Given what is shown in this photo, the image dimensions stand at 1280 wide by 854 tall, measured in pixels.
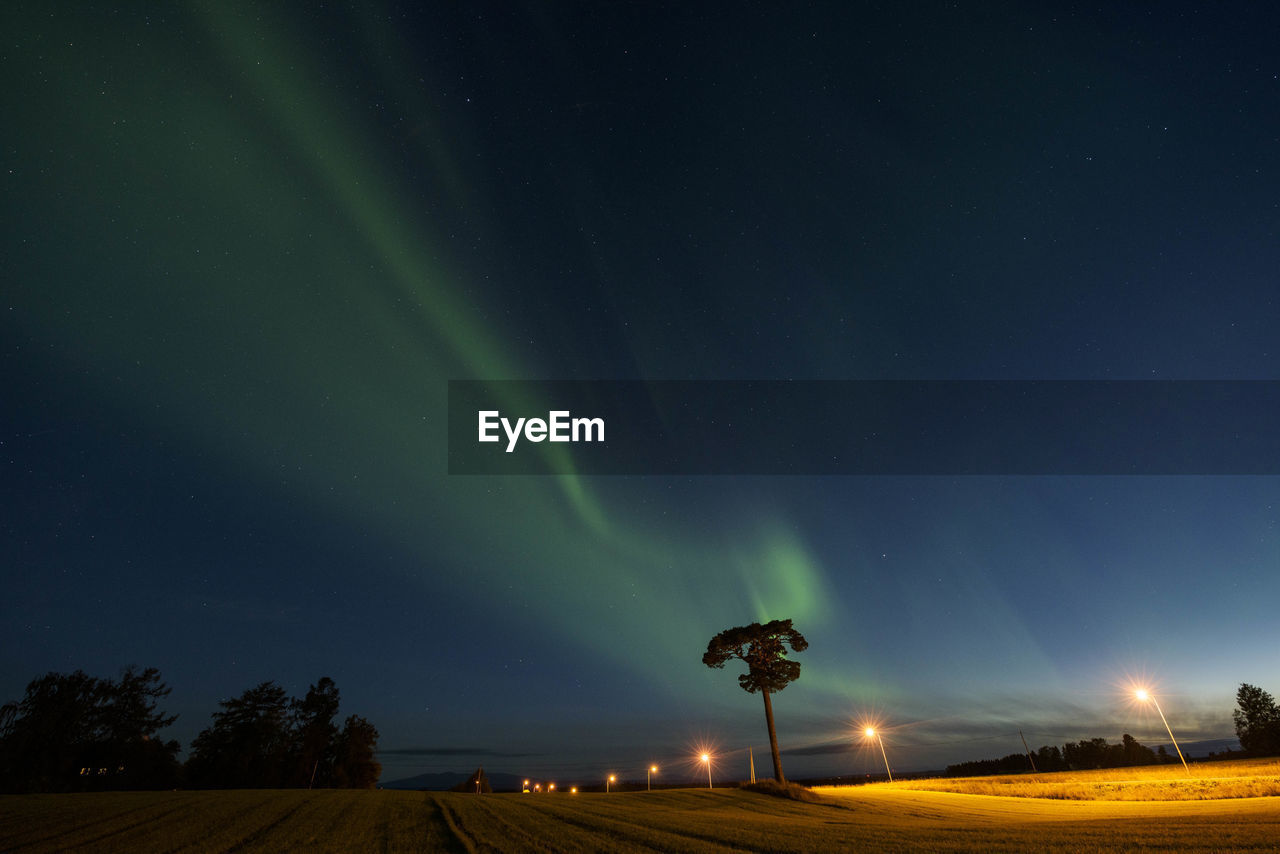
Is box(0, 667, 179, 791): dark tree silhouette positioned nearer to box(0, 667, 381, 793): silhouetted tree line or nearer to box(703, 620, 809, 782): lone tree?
box(0, 667, 381, 793): silhouetted tree line

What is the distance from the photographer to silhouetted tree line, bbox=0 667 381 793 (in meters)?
74.6

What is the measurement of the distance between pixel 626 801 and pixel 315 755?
3033 inches

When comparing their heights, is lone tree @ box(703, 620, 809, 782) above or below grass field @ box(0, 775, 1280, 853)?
above

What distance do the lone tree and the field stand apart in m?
12.3

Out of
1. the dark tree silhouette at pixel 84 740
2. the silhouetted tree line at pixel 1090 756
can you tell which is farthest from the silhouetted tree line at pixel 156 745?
the silhouetted tree line at pixel 1090 756

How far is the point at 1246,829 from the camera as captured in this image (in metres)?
19.6

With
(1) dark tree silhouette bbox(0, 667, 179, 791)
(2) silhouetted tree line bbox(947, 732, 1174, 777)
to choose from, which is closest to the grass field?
(1) dark tree silhouette bbox(0, 667, 179, 791)

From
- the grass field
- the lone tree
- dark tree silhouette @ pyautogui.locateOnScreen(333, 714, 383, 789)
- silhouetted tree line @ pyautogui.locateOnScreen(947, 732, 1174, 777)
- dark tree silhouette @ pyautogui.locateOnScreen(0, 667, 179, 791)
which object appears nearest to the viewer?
the grass field

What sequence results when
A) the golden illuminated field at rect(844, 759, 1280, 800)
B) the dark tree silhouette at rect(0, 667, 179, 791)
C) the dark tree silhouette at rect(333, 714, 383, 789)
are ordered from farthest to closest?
the dark tree silhouette at rect(333, 714, 383, 789) → the dark tree silhouette at rect(0, 667, 179, 791) → the golden illuminated field at rect(844, 759, 1280, 800)

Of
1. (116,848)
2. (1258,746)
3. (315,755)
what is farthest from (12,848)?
(1258,746)

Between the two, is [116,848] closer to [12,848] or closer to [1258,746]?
[12,848]

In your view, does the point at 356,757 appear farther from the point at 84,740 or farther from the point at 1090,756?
the point at 1090,756

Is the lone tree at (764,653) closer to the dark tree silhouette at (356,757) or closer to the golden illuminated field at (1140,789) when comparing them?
the golden illuminated field at (1140,789)

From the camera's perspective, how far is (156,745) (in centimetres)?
8450
